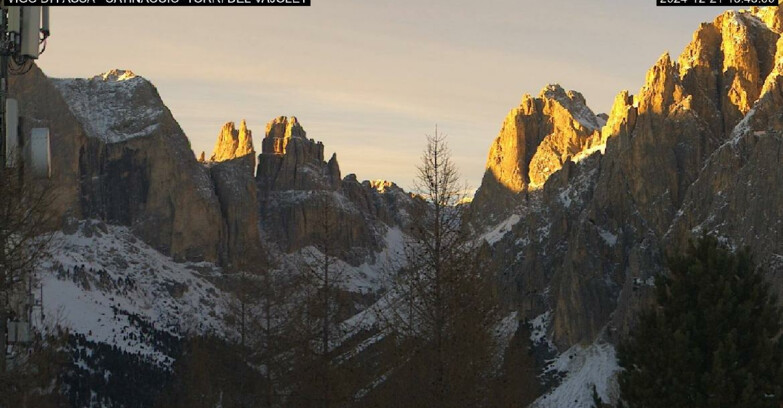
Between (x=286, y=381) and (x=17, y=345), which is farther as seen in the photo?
(x=286, y=381)

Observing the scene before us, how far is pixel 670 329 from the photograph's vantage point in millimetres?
35375

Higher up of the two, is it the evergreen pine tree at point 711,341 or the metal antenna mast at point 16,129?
the metal antenna mast at point 16,129

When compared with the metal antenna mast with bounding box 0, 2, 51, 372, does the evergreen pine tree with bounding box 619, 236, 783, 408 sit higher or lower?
lower

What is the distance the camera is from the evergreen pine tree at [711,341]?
34.2m

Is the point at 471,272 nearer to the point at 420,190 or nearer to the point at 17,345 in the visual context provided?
the point at 420,190

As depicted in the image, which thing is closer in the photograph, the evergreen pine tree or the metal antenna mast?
the metal antenna mast

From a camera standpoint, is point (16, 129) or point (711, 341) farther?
point (711, 341)

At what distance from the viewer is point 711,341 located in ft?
116

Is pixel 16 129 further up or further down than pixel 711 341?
further up

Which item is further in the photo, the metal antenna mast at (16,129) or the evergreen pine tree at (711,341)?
the evergreen pine tree at (711,341)

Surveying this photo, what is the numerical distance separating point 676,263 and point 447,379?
33.8 ft

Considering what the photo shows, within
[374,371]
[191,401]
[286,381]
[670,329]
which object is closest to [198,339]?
[191,401]

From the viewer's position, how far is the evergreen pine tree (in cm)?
3422

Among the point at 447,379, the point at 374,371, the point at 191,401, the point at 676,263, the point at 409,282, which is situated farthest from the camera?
the point at 191,401
